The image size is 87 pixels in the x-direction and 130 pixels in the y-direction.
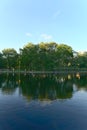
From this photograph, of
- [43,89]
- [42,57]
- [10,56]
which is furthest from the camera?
[10,56]

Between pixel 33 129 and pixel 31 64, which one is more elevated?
pixel 31 64

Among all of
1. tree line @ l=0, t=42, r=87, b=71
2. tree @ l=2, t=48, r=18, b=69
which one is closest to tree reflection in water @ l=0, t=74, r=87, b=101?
tree line @ l=0, t=42, r=87, b=71

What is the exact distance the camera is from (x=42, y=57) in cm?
9781

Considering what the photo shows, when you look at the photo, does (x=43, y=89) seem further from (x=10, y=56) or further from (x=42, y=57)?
(x=10, y=56)

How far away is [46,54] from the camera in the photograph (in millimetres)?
100188

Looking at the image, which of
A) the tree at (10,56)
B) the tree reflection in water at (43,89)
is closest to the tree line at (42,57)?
the tree at (10,56)

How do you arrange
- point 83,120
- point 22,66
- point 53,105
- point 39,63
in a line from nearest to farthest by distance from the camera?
point 83,120
point 53,105
point 39,63
point 22,66

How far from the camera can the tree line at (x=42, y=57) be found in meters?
98.4

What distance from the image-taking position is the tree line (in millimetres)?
98438

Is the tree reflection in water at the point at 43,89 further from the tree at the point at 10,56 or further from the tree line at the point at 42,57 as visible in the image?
the tree at the point at 10,56

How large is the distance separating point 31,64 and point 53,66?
9778 millimetres

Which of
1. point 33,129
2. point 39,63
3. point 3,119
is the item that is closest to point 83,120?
point 33,129

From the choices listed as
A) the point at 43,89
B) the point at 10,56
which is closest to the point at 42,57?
the point at 10,56

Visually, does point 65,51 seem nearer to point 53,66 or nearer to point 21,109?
point 53,66
